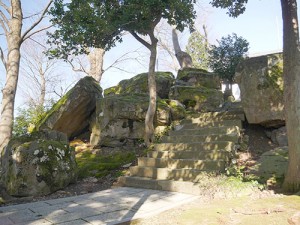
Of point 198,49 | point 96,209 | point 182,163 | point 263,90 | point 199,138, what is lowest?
point 96,209

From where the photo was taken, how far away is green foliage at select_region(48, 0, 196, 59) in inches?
330

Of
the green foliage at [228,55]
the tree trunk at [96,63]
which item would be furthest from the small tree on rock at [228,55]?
the tree trunk at [96,63]

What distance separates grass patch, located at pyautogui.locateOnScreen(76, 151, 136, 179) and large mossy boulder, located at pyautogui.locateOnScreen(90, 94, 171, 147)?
0.70 m

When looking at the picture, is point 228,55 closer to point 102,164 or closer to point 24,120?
point 102,164

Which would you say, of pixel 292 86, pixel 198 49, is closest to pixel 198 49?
pixel 198 49

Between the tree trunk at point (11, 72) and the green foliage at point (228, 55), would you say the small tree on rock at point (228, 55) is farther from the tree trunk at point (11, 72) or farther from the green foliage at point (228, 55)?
the tree trunk at point (11, 72)

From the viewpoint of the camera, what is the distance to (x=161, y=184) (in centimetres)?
639

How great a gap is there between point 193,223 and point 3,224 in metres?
2.96

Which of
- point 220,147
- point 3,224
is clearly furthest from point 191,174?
point 3,224

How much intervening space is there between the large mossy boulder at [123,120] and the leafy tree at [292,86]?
485cm

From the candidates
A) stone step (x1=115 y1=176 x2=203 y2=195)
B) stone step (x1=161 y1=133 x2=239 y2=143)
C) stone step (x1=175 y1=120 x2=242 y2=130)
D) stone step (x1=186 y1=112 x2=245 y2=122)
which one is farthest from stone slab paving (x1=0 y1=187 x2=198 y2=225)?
stone step (x1=186 y1=112 x2=245 y2=122)

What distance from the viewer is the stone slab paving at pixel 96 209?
14.0 feet

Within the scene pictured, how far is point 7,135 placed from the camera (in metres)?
8.79

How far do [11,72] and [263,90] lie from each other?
8.41 metres
